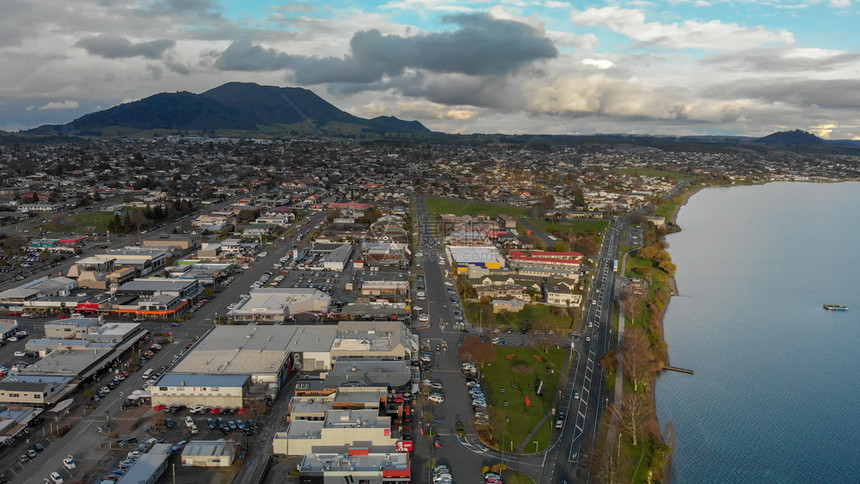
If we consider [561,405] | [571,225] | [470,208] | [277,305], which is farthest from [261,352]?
[470,208]

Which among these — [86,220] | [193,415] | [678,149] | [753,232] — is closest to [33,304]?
[193,415]

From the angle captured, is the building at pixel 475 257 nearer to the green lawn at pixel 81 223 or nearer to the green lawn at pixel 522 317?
the green lawn at pixel 522 317

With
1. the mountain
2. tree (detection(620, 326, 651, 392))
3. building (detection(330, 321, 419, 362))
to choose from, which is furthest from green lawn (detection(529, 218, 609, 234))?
the mountain

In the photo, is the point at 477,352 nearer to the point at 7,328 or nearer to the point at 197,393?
the point at 197,393

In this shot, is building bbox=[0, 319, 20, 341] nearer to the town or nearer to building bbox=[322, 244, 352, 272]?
the town

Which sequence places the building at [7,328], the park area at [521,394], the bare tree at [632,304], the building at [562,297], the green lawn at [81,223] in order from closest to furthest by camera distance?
the park area at [521,394], the building at [7,328], the bare tree at [632,304], the building at [562,297], the green lawn at [81,223]

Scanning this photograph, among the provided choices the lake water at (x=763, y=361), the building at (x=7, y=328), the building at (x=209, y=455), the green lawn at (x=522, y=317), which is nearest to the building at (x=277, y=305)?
the green lawn at (x=522, y=317)
